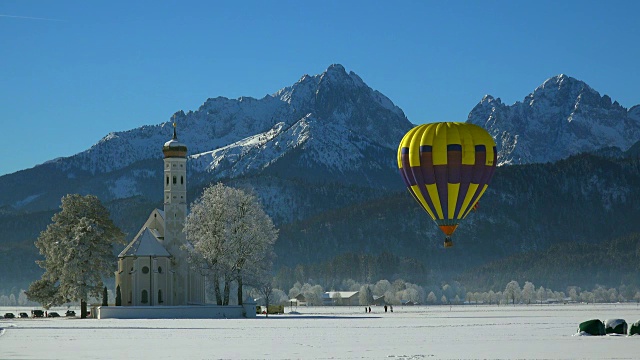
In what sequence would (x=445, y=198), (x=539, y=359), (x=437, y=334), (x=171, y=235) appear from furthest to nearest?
(x=171, y=235) < (x=445, y=198) < (x=437, y=334) < (x=539, y=359)

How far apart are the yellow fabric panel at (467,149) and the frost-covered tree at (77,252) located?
47573 millimetres

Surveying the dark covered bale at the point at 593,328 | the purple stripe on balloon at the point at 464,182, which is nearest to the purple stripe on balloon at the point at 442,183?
the purple stripe on balloon at the point at 464,182

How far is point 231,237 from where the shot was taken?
136m

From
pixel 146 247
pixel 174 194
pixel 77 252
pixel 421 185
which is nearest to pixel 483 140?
pixel 421 185

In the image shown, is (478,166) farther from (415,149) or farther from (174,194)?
(174,194)

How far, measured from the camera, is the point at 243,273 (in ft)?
454

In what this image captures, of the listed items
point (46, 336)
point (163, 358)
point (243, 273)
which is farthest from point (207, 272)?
point (163, 358)

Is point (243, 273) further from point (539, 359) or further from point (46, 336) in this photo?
point (539, 359)

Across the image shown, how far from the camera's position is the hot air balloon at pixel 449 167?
119m

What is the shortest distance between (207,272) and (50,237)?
20583 mm

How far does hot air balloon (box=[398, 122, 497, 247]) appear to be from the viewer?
119 metres

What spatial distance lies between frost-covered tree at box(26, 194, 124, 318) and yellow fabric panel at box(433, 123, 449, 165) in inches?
1766

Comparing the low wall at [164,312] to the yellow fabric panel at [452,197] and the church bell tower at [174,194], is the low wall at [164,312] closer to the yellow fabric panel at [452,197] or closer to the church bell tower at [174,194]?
the church bell tower at [174,194]

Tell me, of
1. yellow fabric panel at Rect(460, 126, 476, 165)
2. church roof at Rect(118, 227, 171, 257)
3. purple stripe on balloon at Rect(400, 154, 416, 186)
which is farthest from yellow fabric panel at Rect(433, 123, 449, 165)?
Answer: church roof at Rect(118, 227, 171, 257)
